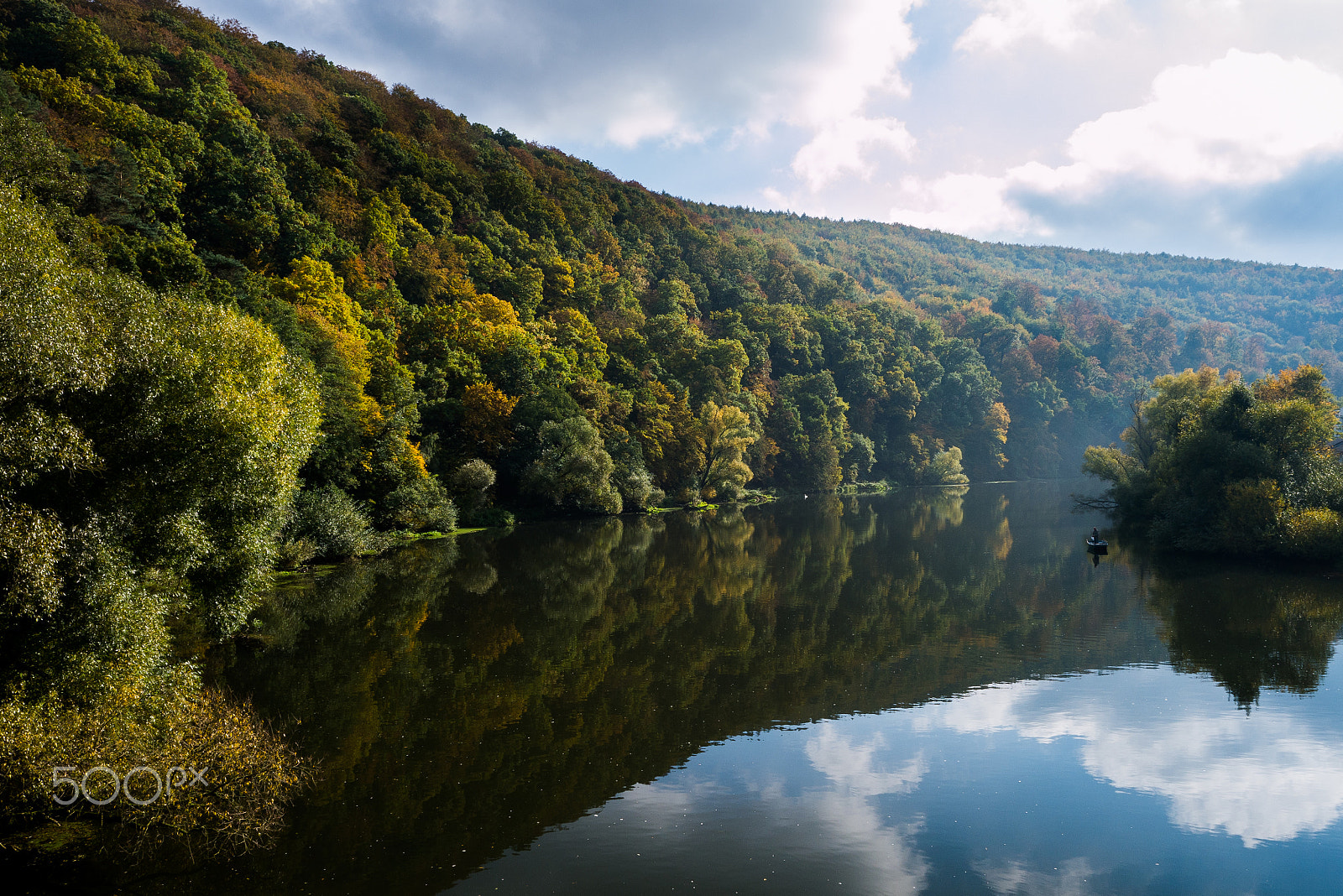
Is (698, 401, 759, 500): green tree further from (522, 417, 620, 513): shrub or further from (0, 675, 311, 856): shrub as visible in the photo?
(0, 675, 311, 856): shrub

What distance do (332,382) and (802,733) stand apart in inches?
1207

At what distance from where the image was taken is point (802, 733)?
16.9 meters

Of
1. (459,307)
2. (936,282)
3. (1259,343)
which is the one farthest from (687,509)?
(1259,343)

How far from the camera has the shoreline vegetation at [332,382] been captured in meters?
11.8

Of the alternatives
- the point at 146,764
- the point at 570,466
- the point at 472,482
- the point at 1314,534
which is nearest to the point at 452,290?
the point at 570,466

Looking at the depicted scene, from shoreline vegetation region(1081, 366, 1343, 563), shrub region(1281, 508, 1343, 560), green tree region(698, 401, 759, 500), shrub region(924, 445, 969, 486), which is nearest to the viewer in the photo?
shrub region(1281, 508, 1343, 560)

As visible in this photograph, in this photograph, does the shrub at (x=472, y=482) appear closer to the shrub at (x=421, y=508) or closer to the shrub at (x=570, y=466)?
the shrub at (x=421, y=508)

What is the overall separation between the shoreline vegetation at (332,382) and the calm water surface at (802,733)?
2.61 metres

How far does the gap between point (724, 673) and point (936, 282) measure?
579ft

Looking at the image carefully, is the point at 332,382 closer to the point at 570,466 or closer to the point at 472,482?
the point at 472,482

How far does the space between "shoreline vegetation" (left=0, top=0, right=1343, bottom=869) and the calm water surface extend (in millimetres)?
2607

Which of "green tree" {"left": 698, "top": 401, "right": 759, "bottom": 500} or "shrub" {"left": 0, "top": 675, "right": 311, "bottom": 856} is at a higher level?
"green tree" {"left": 698, "top": 401, "right": 759, "bottom": 500}

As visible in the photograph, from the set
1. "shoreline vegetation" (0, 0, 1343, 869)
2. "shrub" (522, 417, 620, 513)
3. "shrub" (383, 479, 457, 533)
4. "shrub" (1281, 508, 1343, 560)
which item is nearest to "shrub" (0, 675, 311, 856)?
"shoreline vegetation" (0, 0, 1343, 869)

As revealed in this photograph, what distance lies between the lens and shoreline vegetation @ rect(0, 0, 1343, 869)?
11.8 metres
